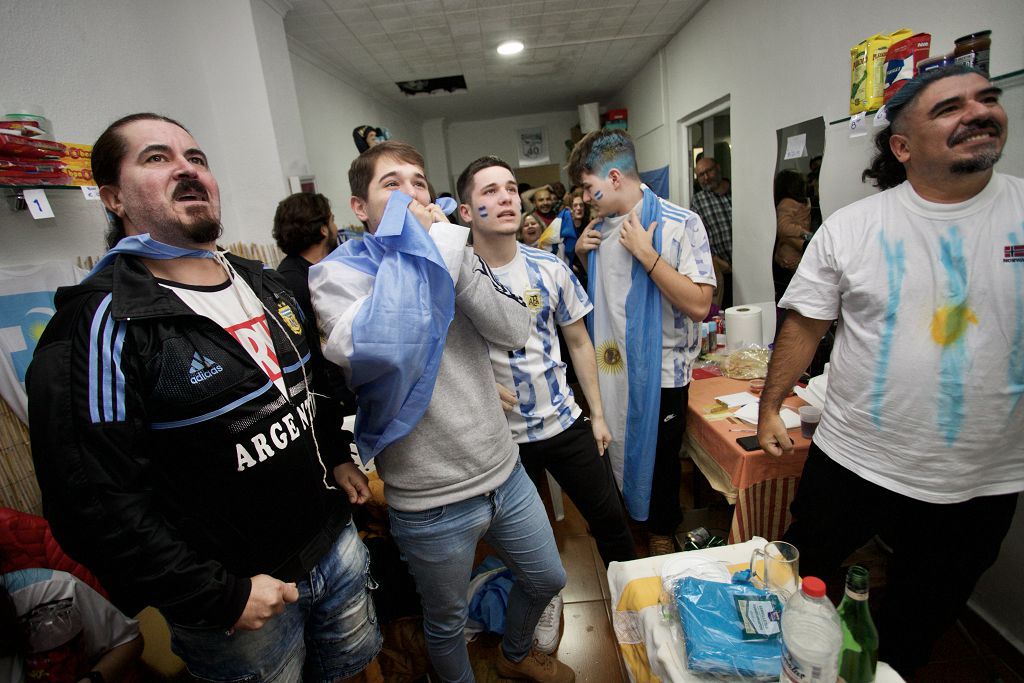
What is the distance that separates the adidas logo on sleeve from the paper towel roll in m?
2.33

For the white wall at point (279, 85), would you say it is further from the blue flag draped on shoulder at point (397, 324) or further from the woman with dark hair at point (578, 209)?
the blue flag draped on shoulder at point (397, 324)

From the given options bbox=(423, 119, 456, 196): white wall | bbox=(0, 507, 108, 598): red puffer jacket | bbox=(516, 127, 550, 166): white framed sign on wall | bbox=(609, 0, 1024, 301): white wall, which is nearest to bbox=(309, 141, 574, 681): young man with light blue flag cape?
bbox=(0, 507, 108, 598): red puffer jacket

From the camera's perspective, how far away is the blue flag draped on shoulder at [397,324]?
891mm

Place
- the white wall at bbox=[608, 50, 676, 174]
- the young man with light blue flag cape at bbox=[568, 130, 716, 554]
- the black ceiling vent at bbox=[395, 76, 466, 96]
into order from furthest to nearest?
the black ceiling vent at bbox=[395, 76, 466, 96]
the white wall at bbox=[608, 50, 676, 174]
the young man with light blue flag cape at bbox=[568, 130, 716, 554]

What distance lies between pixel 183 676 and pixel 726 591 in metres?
2.05

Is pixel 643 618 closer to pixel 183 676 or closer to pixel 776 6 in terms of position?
pixel 183 676

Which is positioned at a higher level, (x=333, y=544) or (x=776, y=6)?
(x=776, y=6)

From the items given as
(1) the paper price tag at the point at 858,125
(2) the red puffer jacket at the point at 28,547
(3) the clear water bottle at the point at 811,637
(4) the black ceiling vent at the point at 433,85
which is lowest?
(2) the red puffer jacket at the point at 28,547

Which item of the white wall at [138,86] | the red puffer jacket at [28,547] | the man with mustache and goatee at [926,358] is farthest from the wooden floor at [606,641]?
the white wall at [138,86]

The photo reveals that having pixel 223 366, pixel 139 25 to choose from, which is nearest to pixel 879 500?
pixel 223 366

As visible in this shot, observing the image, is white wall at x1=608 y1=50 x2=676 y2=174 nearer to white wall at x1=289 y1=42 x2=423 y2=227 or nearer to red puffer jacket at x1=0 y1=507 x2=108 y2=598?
white wall at x1=289 y1=42 x2=423 y2=227

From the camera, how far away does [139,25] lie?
2457 millimetres

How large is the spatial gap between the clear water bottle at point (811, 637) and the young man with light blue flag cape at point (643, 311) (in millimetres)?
1219

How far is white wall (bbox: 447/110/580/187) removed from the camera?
354 inches
